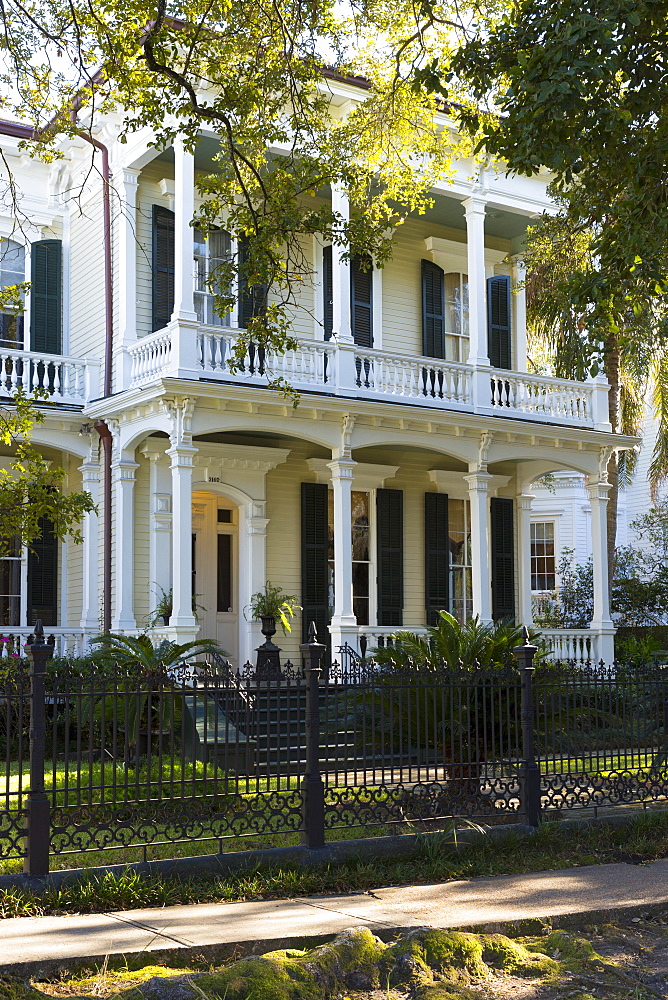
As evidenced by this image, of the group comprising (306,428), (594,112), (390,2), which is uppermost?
(390,2)

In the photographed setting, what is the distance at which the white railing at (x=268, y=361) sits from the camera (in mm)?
15266

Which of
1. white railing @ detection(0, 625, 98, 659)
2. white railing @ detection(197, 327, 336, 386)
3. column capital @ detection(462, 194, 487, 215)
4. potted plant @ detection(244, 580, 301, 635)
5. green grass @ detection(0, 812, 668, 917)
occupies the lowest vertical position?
green grass @ detection(0, 812, 668, 917)

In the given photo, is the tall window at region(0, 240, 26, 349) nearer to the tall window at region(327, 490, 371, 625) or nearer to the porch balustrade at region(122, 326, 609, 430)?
the porch balustrade at region(122, 326, 609, 430)

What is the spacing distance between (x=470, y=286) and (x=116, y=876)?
1287 centimetres

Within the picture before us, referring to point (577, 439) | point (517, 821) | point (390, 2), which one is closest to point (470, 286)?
point (577, 439)

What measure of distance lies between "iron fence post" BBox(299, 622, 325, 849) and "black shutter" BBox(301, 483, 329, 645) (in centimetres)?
950

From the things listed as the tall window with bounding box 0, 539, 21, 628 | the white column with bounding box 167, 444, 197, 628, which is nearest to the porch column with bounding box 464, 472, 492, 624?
the white column with bounding box 167, 444, 197, 628

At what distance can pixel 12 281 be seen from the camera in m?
18.7

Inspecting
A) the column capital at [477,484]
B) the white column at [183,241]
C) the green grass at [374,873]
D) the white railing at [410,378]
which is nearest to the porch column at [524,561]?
the column capital at [477,484]

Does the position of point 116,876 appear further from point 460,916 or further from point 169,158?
point 169,158

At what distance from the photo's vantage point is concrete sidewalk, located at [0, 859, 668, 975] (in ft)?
19.8

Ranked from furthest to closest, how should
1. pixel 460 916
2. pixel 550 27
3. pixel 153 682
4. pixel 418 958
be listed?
pixel 550 27
pixel 153 682
pixel 460 916
pixel 418 958

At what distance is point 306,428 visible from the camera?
53.4 feet

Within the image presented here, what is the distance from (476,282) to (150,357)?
5607 mm
